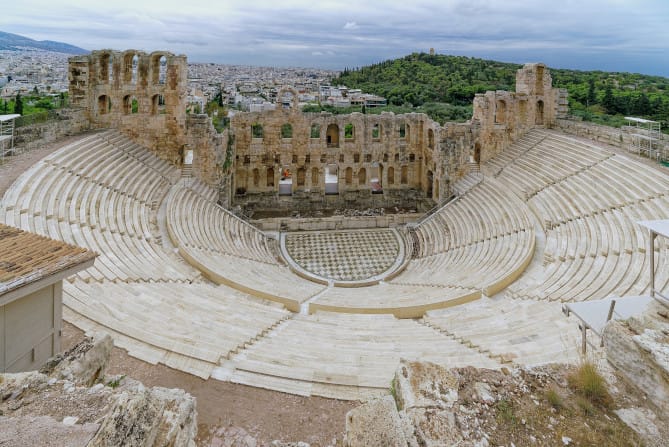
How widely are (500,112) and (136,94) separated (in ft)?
69.0

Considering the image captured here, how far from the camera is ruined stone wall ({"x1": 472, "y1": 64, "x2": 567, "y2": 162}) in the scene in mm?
Answer: 24891

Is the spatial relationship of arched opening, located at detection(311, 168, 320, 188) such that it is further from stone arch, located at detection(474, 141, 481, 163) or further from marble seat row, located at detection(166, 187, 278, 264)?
stone arch, located at detection(474, 141, 481, 163)

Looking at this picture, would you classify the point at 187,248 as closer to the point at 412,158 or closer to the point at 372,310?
the point at 372,310

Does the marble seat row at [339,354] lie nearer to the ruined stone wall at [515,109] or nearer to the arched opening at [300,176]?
the arched opening at [300,176]

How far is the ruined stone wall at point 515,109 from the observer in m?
24.9

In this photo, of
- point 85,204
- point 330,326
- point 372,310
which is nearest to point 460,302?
point 372,310

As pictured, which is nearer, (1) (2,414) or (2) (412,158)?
(1) (2,414)

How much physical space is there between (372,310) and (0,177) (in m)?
12.9

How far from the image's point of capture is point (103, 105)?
22844 mm

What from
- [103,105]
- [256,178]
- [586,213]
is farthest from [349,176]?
[103,105]

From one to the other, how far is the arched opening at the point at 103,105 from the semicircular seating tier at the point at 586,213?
21.5m

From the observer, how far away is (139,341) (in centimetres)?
769

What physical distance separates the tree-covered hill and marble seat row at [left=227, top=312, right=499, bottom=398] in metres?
22.4

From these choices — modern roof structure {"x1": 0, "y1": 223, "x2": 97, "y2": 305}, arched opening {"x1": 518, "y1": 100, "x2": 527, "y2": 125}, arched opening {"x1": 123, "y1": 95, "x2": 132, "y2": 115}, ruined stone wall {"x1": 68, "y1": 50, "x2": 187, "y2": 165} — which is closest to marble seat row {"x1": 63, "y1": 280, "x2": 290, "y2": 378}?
modern roof structure {"x1": 0, "y1": 223, "x2": 97, "y2": 305}
